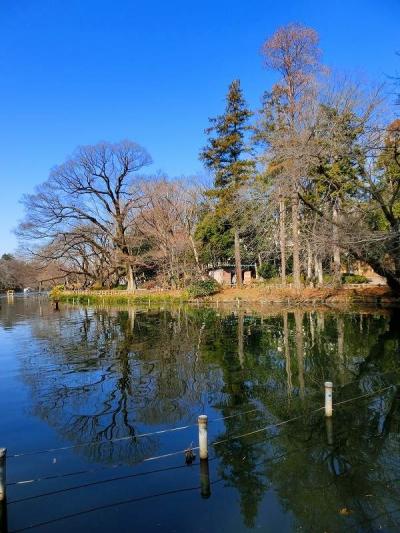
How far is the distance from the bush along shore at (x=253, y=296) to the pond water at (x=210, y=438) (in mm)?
12129

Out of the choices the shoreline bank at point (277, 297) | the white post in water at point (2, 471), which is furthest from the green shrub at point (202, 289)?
the white post in water at point (2, 471)

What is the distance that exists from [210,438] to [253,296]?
2775cm

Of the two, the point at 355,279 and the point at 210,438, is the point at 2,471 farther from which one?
the point at 355,279

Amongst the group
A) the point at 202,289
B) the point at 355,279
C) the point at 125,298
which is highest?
the point at 355,279

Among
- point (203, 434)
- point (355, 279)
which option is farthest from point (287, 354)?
point (355, 279)

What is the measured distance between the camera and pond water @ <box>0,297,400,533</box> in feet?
17.9

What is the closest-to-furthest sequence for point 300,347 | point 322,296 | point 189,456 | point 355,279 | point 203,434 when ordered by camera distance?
point 203,434 → point 189,456 → point 300,347 → point 322,296 → point 355,279

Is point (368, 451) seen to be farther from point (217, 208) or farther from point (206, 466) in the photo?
point (217, 208)

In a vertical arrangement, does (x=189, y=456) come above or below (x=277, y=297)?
below

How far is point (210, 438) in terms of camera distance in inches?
311

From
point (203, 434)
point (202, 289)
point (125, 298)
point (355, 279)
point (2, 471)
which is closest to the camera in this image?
point (2, 471)

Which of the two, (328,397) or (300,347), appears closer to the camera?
(328,397)

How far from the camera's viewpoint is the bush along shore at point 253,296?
94.6 ft

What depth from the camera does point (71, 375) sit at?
13500mm
